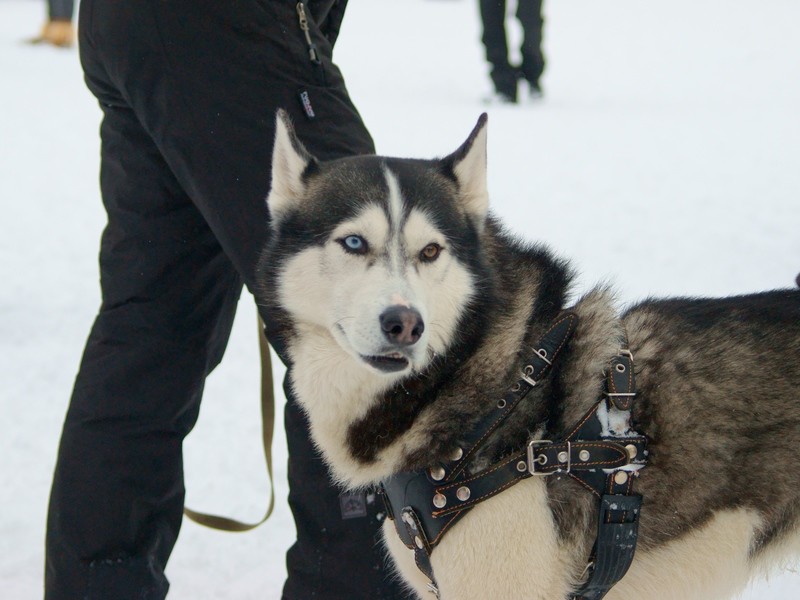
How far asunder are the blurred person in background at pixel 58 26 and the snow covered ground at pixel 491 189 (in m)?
0.41

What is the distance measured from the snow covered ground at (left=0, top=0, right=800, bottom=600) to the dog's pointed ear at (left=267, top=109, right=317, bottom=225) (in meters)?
0.71

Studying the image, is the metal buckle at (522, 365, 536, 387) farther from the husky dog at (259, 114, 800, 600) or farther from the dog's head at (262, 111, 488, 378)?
the dog's head at (262, 111, 488, 378)

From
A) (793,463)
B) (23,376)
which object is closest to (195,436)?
(23,376)

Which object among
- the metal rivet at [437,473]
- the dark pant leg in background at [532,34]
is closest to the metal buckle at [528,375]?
the metal rivet at [437,473]

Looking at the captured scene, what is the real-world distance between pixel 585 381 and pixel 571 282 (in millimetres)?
264

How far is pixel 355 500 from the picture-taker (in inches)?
89.4

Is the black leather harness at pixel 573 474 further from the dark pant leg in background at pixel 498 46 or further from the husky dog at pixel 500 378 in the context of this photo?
the dark pant leg in background at pixel 498 46

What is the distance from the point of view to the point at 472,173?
6.55 feet

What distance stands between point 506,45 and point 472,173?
23.7ft

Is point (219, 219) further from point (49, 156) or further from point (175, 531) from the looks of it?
point (49, 156)

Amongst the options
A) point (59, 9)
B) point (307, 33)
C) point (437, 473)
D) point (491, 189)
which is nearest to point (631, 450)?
point (437, 473)

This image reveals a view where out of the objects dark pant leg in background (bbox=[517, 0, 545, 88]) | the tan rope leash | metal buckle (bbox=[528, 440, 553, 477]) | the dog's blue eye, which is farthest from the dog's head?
dark pant leg in background (bbox=[517, 0, 545, 88])

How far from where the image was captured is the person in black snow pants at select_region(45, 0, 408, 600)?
6.79ft

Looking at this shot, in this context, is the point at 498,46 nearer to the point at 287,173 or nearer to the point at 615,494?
the point at 287,173
